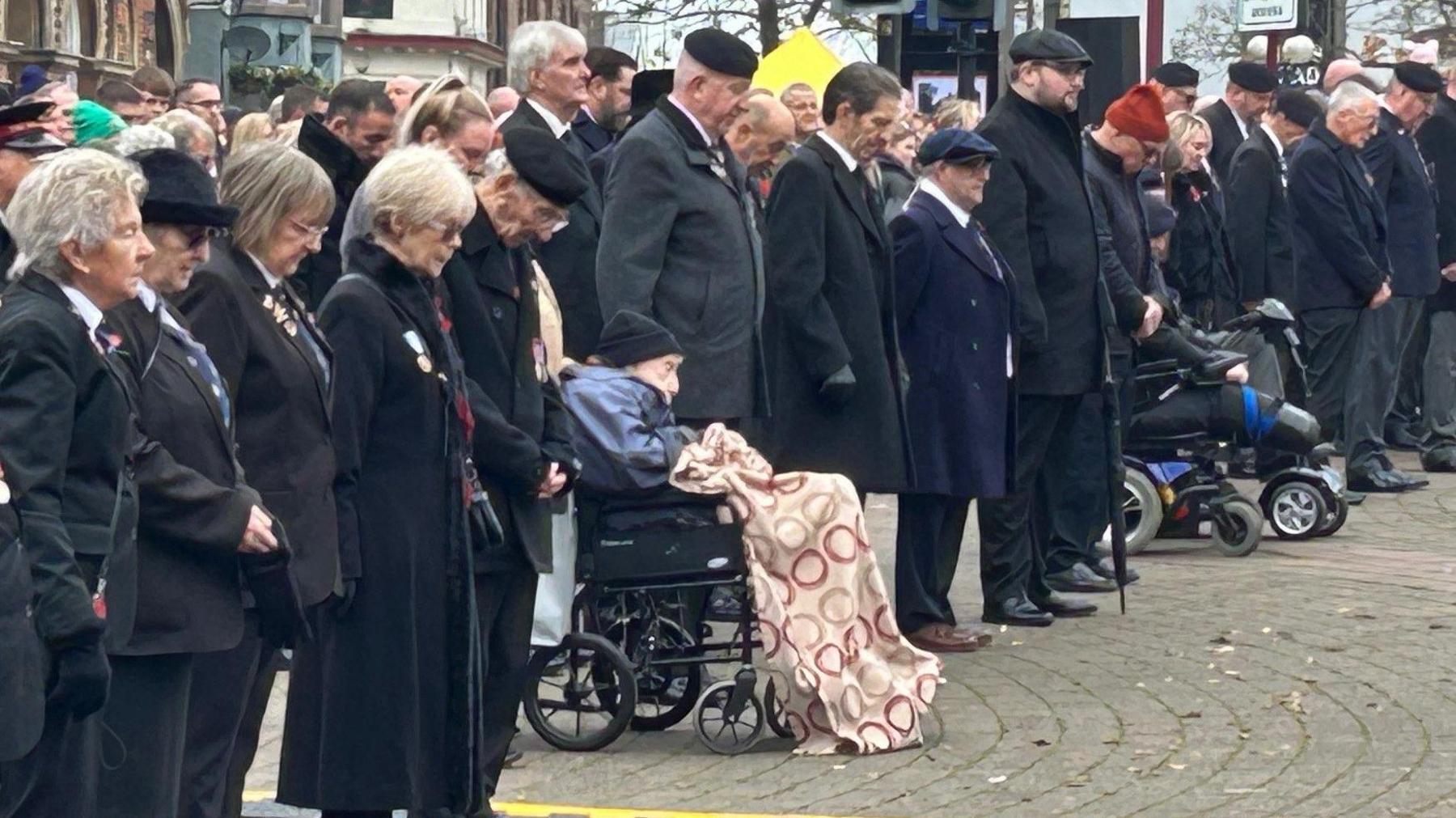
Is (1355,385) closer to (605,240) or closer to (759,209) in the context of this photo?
(759,209)

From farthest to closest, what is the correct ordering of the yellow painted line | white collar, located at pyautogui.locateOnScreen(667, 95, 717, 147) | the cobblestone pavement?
white collar, located at pyautogui.locateOnScreen(667, 95, 717, 147) → the cobblestone pavement → the yellow painted line

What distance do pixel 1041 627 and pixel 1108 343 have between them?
1431 millimetres

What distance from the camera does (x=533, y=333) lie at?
6.96m

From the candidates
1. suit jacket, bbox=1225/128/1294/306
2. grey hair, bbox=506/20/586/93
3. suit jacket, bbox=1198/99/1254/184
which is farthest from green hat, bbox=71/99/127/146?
suit jacket, bbox=1198/99/1254/184

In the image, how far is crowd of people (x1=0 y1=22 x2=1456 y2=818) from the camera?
510 centimetres

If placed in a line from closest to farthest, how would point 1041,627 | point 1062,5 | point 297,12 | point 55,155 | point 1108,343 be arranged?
point 55,155, point 1041,627, point 1108,343, point 1062,5, point 297,12

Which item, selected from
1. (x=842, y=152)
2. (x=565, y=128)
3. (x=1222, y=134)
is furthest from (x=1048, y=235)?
→ (x=1222, y=134)

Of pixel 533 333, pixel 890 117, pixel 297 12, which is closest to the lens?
pixel 533 333

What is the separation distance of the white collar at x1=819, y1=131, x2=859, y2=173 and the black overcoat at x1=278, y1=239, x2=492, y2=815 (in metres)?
3.09

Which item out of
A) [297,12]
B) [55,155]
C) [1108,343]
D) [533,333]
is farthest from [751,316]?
[297,12]

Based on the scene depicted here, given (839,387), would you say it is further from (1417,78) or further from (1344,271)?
(1417,78)

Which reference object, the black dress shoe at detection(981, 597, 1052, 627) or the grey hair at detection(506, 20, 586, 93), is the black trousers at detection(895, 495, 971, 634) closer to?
the black dress shoe at detection(981, 597, 1052, 627)

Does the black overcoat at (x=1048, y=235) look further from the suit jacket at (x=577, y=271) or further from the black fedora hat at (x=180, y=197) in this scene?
the black fedora hat at (x=180, y=197)

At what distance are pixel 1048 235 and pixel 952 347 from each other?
0.79 metres
